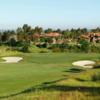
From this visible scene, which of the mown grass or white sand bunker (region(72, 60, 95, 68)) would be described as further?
white sand bunker (region(72, 60, 95, 68))

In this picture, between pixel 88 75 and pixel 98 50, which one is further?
pixel 98 50

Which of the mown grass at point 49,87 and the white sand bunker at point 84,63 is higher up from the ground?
the mown grass at point 49,87

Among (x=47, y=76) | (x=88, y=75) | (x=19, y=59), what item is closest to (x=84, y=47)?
(x=19, y=59)

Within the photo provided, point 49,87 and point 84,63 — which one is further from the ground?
point 49,87

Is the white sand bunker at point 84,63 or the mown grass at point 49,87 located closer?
the mown grass at point 49,87

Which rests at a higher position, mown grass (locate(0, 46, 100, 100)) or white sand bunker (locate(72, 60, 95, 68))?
mown grass (locate(0, 46, 100, 100))

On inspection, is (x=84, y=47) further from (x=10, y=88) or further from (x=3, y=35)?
(x=3, y=35)

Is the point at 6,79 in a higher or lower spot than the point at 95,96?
lower

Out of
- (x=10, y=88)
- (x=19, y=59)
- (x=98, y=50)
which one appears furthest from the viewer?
(x=98, y=50)

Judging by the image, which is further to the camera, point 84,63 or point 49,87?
point 84,63

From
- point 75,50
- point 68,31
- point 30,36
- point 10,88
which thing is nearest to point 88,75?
point 10,88

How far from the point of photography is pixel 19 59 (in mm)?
40750

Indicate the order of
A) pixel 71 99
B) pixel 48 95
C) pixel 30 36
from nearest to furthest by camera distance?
pixel 71 99 → pixel 48 95 → pixel 30 36

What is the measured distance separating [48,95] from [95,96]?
1.29 meters
